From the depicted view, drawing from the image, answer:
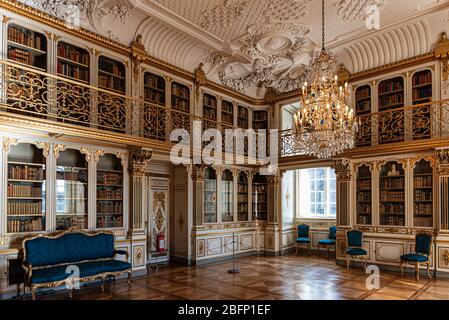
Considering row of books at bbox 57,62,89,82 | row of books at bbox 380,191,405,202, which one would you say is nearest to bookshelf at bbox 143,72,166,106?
row of books at bbox 57,62,89,82

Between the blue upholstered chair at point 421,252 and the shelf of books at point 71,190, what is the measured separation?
6.50 meters

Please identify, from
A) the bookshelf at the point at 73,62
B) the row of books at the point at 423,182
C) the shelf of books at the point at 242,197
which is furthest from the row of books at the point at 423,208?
the bookshelf at the point at 73,62

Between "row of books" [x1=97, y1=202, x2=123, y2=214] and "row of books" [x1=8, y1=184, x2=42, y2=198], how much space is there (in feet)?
3.91

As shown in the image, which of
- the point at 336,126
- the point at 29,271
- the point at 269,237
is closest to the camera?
the point at 29,271

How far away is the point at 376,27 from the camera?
25.1 feet

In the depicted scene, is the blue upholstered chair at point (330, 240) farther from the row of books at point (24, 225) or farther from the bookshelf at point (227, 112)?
the row of books at point (24, 225)

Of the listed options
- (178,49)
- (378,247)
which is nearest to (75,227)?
(178,49)

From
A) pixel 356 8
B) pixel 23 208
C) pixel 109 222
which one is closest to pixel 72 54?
pixel 23 208

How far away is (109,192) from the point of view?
6895mm

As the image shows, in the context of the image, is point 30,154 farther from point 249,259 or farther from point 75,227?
point 249,259

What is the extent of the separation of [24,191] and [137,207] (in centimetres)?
215

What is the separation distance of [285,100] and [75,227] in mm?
6869

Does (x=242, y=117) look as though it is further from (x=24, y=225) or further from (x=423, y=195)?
(x=24, y=225)

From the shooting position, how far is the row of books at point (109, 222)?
263 inches
